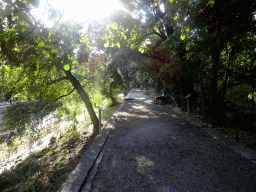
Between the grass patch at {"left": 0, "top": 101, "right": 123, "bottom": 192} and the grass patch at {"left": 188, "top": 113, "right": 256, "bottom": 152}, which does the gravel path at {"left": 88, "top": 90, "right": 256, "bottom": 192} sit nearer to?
the grass patch at {"left": 188, "top": 113, "right": 256, "bottom": 152}

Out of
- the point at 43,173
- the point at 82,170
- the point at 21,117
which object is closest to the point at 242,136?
the point at 82,170

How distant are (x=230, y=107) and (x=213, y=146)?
3.18 meters

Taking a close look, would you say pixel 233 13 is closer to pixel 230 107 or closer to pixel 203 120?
pixel 230 107

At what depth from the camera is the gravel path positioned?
3.14 metres

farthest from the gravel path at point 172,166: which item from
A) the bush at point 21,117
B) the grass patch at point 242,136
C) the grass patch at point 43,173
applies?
the bush at point 21,117

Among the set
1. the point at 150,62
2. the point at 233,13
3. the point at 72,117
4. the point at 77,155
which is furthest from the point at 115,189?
the point at 150,62

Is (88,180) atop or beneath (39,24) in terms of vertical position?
beneath

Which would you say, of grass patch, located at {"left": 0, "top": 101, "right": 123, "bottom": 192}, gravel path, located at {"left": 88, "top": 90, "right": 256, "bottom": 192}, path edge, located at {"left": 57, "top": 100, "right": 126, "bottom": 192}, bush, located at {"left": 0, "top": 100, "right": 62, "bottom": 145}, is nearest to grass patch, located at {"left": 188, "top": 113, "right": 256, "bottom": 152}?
gravel path, located at {"left": 88, "top": 90, "right": 256, "bottom": 192}

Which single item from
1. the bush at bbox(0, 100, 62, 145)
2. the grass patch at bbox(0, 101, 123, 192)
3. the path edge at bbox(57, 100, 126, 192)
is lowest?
the grass patch at bbox(0, 101, 123, 192)

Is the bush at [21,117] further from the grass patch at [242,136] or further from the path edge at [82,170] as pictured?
the grass patch at [242,136]

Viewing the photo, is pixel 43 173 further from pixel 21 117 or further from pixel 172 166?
pixel 172 166

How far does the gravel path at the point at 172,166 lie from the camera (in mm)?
3137

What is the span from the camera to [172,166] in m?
3.84

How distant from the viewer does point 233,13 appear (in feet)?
15.2
